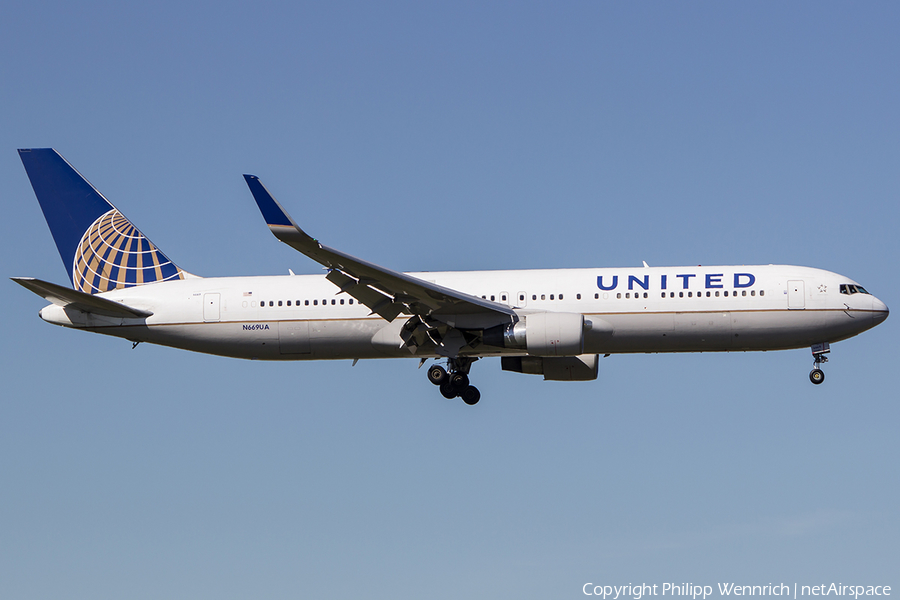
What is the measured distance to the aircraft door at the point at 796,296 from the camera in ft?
114

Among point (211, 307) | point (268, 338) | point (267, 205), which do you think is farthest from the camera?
point (211, 307)

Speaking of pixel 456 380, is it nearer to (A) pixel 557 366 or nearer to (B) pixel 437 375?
→ (B) pixel 437 375

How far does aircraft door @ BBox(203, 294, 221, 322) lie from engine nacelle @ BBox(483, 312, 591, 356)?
32.4 feet

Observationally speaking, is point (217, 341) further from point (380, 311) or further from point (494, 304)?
point (494, 304)

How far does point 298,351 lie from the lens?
1436 inches

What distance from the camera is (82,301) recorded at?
3597 cm

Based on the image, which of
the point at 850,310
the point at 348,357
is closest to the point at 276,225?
the point at 348,357

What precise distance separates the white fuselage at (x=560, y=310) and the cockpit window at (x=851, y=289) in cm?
16

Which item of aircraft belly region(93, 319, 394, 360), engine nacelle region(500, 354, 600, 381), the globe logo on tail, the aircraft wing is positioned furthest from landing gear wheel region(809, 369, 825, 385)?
the globe logo on tail

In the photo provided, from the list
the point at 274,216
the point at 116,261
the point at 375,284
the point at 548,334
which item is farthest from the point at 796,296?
the point at 116,261

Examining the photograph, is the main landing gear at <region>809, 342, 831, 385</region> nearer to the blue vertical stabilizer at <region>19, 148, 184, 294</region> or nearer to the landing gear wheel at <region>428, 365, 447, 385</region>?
the landing gear wheel at <region>428, 365, 447, 385</region>

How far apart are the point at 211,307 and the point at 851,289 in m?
21.1

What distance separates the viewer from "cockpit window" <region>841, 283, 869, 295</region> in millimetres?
35094

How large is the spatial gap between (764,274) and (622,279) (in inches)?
180
